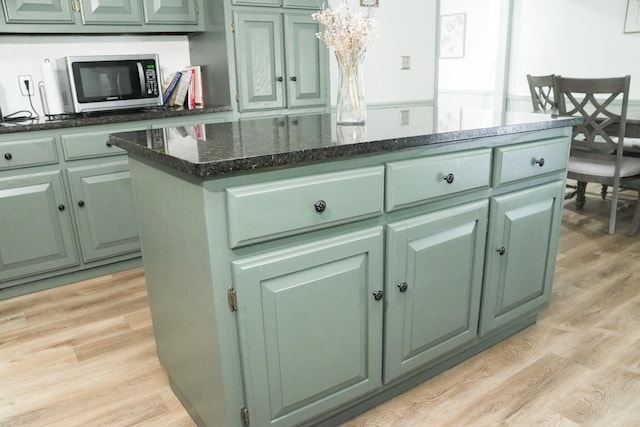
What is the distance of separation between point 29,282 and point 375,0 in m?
3.10

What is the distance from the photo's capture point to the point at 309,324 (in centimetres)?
129

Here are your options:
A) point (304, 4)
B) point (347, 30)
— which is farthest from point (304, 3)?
point (347, 30)

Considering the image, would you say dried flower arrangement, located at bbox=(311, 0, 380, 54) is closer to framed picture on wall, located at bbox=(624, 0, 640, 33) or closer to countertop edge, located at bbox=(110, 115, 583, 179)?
countertop edge, located at bbox=(110, 115, 583, 179)

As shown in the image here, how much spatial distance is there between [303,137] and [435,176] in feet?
1.34

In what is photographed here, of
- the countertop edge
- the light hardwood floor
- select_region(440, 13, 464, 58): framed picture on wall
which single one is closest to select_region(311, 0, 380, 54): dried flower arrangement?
the countertop edge

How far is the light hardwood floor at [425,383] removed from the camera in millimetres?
1574

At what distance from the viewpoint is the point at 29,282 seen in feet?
8.43

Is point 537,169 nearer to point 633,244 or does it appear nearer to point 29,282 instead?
point 633,244

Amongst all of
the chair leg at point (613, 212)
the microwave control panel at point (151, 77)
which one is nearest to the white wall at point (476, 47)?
the chair leg at point (613, 212)

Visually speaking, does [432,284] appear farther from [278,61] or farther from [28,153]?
[278,61]

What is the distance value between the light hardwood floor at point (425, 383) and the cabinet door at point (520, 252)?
194 millimetres

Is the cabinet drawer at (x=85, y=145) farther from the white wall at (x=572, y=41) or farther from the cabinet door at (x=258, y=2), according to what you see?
the white wall at (x=572, y=41)

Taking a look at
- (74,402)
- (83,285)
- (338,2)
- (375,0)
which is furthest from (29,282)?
(375,0)

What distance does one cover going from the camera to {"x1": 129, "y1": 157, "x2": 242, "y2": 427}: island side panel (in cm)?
117
